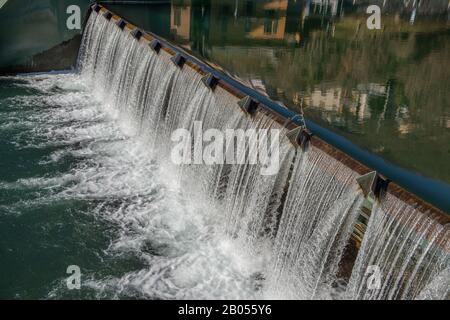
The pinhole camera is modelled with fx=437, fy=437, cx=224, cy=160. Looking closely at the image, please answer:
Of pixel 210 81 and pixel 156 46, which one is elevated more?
pixel 156 46

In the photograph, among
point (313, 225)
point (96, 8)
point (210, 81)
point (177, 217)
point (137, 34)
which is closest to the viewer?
point (313, 225)

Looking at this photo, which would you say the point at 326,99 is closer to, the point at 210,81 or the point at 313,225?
the point at 210,81

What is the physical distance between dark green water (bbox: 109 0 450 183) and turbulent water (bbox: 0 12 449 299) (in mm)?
3954

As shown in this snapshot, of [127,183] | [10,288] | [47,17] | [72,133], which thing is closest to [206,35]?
[47,17]

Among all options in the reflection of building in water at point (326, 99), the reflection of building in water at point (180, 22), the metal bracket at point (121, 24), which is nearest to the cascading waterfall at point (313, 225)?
the reflection of building in water at point (326, 99)

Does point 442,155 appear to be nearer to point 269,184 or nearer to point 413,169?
point 413,169

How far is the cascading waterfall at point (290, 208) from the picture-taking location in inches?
247

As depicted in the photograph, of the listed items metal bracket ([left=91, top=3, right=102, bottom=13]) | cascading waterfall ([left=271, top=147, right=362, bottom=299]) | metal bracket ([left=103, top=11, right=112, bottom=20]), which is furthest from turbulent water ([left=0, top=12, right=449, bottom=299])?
metal bracket ([left=91, top=3, right=102, bottom=13])

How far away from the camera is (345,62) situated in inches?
957

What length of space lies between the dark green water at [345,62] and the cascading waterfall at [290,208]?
3854 millimetres

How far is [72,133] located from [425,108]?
513 inches

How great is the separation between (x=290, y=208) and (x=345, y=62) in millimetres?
17934

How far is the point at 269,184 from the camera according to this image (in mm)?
8852

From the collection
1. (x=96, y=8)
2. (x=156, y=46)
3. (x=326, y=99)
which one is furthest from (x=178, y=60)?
(x=96, y=8)
